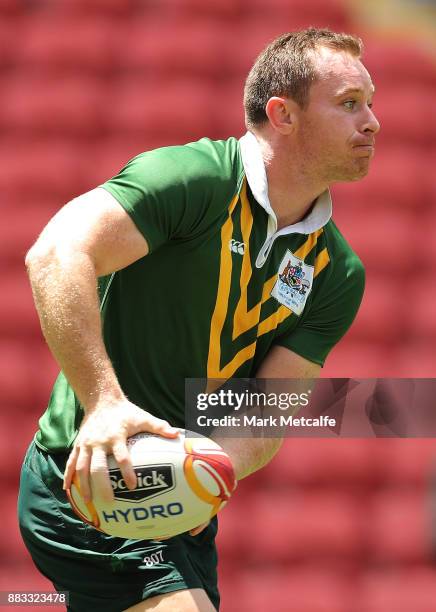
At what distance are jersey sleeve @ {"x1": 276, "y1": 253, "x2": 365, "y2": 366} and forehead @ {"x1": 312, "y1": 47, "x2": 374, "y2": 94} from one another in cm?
39

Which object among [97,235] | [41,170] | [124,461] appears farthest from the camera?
[41,170]

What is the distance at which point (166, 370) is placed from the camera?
2.20 meters

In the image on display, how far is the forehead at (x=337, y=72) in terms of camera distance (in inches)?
85.4

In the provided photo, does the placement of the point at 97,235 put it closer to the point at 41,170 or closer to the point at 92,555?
the point at 92,555

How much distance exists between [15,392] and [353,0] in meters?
2.14

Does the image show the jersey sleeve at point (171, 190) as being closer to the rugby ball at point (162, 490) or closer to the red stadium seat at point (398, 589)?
the rugby ball at point (162, 490)

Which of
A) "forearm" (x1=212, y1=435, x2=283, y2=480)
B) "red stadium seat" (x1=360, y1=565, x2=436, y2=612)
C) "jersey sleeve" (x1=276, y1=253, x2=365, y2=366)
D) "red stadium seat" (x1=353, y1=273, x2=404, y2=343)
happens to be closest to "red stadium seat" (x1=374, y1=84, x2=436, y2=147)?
"red stadium seat" (x1=353, y1=273, x2=404, y2=343)

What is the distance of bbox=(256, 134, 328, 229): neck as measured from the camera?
87.2 inches

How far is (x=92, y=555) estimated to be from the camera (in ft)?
7.11

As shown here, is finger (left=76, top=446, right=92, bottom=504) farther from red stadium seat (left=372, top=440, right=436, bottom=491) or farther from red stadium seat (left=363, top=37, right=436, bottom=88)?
red stadium seat (left=363, top=37, right=436, bottom=88)

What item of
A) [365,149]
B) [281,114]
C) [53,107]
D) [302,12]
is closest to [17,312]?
[53,107]

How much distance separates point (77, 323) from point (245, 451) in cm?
60

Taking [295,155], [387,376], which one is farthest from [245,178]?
[387,376]

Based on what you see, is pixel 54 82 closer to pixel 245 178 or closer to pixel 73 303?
pixel 245 178
